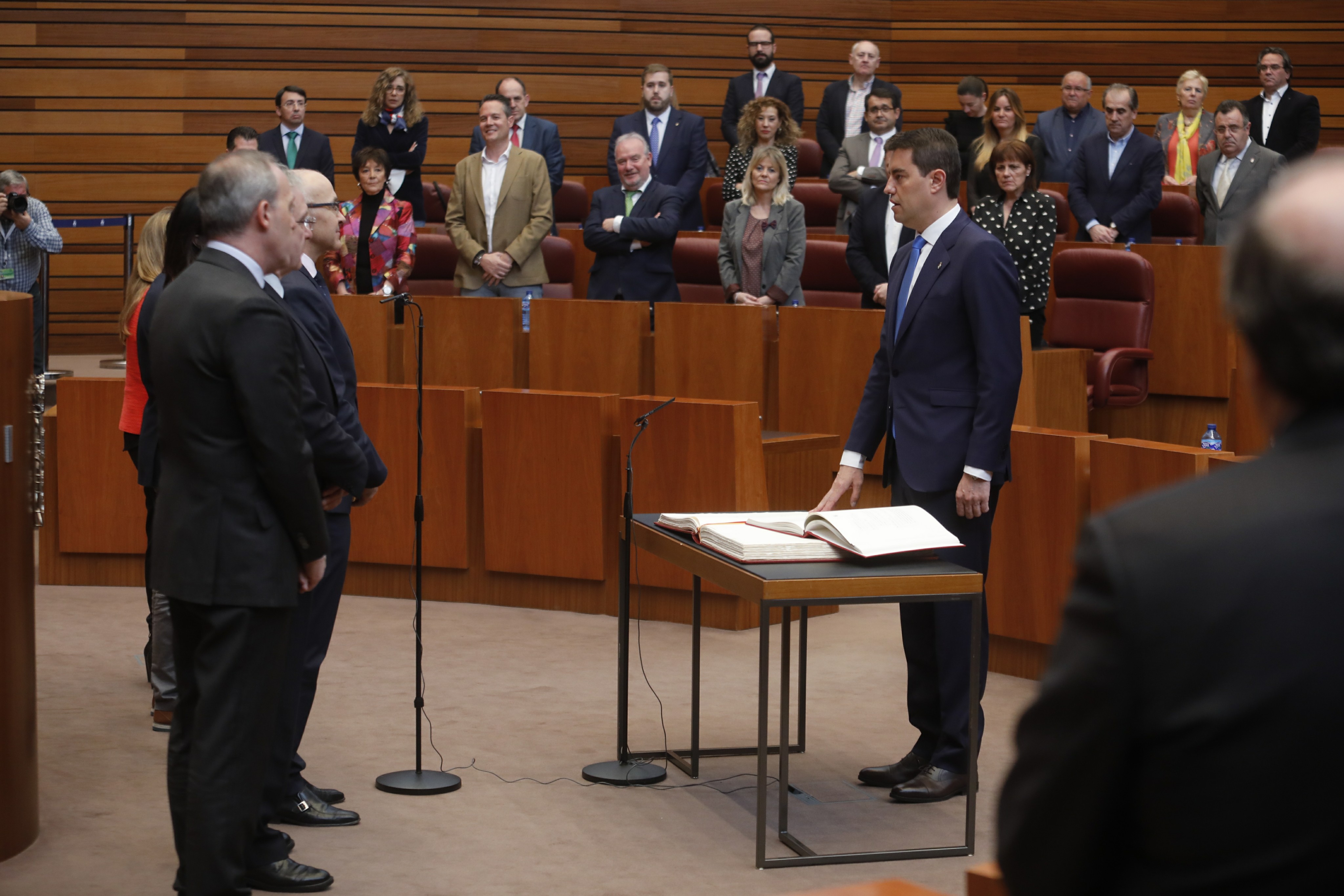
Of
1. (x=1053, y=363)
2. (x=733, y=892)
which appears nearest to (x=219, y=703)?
(x=733, y=892)

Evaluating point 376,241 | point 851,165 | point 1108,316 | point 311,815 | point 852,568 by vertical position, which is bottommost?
point 311,815

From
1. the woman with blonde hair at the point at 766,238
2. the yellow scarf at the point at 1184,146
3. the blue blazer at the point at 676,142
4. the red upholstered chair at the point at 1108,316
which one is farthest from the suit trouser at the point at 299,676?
the yellow scarf at the point at 1184,146

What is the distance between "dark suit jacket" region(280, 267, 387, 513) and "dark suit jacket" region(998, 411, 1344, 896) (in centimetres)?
209

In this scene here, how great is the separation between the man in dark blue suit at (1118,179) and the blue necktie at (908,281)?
4025 mm

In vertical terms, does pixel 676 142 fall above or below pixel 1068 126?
below

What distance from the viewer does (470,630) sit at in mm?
4812

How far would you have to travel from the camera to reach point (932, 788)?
10.8 feet

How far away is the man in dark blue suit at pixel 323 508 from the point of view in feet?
9.25

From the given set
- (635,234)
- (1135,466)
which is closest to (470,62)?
(635,234)

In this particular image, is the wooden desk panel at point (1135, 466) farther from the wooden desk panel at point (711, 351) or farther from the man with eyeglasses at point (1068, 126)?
the man with eyeglasses at point (1068, 126)

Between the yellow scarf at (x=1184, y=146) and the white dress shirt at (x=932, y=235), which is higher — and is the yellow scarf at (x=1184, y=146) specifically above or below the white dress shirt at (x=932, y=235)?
above

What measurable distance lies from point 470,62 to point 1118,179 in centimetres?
483

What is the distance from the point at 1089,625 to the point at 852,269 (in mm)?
5396

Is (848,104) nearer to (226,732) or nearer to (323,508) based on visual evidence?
(323,508)
